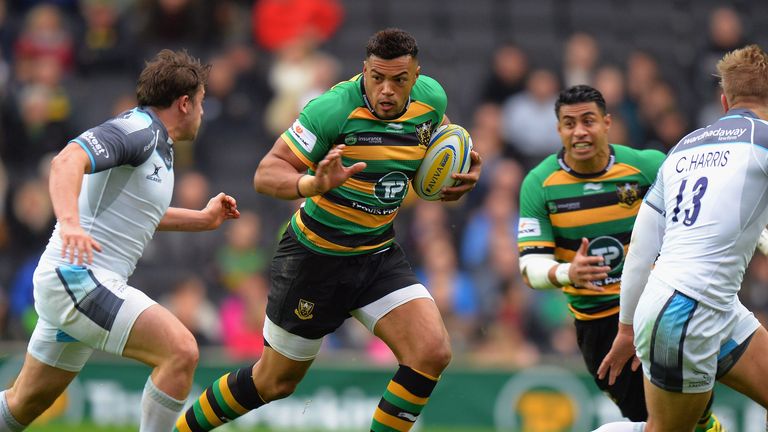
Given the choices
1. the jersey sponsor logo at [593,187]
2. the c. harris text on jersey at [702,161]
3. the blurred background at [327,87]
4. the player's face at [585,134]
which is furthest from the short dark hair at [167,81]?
the blurred background at [327,87]

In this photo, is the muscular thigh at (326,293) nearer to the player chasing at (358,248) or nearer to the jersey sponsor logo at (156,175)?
the player chasing at (358,248)

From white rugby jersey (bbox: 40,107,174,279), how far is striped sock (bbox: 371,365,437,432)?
5.66ft

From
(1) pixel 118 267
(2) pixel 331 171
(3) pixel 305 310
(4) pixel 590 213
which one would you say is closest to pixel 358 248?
(3) pixel 305 310

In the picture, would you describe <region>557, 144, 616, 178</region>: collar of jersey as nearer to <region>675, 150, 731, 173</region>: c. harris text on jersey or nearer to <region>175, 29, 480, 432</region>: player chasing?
<region>175, 29, 480, 432</region>: player chasing

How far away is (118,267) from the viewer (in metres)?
7.06

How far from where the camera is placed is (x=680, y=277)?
6391 mm

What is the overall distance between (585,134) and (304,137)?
195 cm

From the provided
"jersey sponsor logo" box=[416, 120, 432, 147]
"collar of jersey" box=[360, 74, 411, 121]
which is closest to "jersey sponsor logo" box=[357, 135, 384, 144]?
"collar of jersey" box=[360, 74, 411, 121]

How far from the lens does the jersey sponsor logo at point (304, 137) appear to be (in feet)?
23.5

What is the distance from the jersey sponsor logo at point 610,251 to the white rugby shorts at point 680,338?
1.39 m

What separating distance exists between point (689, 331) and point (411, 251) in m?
7.14

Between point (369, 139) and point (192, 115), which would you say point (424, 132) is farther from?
point (192, 115)

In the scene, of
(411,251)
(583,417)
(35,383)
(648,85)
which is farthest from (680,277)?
(648,85)

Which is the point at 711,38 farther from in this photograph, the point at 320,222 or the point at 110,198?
the point at 110,198
